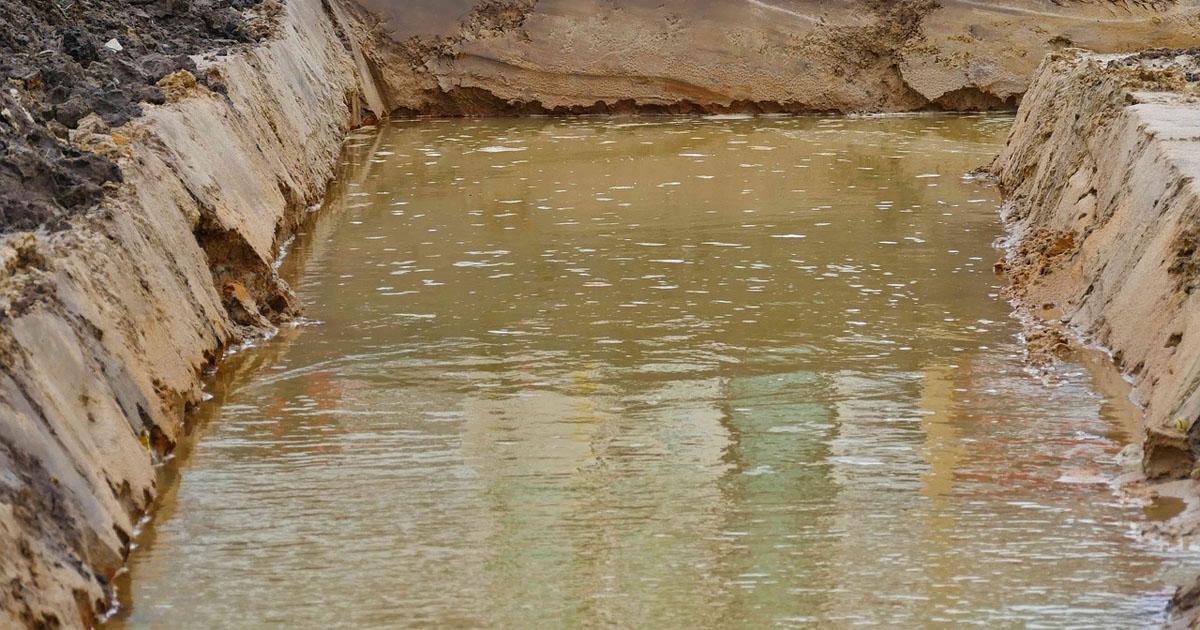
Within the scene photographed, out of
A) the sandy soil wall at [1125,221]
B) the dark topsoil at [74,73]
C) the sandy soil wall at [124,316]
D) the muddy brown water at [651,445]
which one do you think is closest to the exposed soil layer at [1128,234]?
the sandy soil wall at [1125,221]

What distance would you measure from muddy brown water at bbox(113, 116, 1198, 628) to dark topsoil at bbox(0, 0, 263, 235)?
1017 millimetres

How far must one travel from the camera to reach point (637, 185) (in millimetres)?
11711

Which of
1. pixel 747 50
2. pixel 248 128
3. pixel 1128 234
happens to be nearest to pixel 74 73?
pixel 248 128

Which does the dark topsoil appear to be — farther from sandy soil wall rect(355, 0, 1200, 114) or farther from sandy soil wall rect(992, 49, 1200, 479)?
sandy soil wall rect(992, 49, 1200, 479)

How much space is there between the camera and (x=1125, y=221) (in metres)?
7.46

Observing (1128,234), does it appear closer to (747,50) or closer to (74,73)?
(74,73)

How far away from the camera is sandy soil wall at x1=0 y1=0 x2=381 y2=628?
421 centimetres

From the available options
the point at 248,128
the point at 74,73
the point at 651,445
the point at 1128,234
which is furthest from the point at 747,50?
the point at 651,445

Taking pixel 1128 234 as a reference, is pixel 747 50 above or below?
below

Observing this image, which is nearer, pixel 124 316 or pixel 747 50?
pixel 124 316

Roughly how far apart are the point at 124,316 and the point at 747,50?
37.4ft

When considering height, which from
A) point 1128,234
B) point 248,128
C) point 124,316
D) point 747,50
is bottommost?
point 747,50

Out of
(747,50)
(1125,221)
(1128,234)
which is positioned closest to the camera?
(1128,234)

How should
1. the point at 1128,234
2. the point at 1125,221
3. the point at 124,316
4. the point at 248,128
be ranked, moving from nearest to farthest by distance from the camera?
1. the point at 124,316
2. the point at 1128,234
3. the point at 1125,221
4. the point at 248,128
